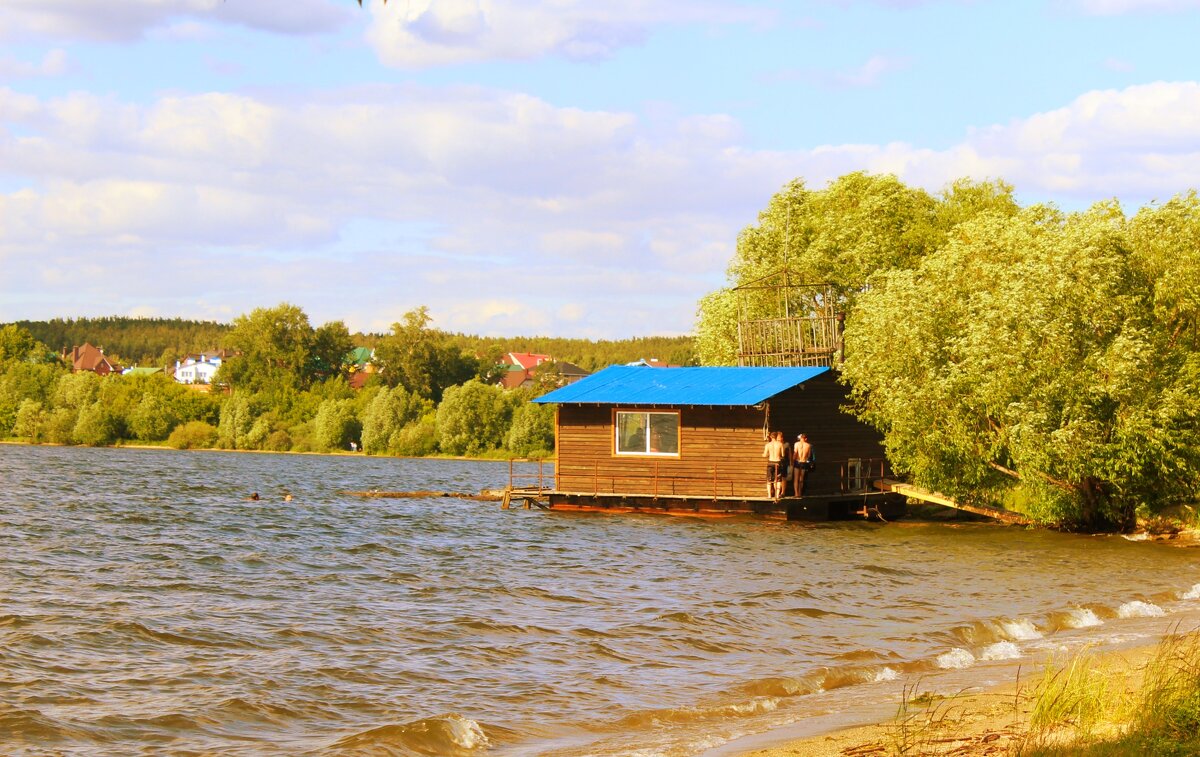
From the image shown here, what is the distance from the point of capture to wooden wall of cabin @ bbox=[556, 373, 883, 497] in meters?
34.7

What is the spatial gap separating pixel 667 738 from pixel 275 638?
24.5ft

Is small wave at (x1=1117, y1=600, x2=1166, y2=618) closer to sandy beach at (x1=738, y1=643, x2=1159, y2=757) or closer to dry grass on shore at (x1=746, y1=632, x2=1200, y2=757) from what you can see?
sandy beach at (x1=738, y1=643, x2=1159, y2=757)

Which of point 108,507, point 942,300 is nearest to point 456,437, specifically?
point 108,507

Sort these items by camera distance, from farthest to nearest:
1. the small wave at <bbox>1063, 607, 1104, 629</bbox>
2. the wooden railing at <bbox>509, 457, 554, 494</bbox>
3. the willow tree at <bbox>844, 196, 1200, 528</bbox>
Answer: the wooden railing at <bbox>509, 457, 554, 494</bbox> → the willow tree at <bbox>844, 196, 1200, 528</bbox> → the small wave at <bbox>1063, 607, 1104, 629</bbox>

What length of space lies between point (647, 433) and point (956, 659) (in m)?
20.6

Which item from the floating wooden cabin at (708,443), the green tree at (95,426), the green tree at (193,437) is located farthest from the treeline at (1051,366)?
the green tree at (95,426)

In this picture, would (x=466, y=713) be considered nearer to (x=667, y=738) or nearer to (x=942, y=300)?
(x=667, y=738)

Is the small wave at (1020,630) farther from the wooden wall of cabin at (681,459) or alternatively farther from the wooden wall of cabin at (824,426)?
the wooden wall of cabin at (824,426)

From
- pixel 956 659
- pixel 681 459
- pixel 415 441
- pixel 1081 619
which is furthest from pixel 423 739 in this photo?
pixel 415 441

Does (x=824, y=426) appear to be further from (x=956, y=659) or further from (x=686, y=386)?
(x=956, y=659)

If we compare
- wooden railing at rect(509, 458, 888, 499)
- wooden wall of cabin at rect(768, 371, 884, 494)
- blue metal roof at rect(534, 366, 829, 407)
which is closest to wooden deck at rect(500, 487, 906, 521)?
wooden railing at rect(509, 458, 888, 499)

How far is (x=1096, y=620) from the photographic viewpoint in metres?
18.6

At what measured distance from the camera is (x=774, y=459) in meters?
33.8

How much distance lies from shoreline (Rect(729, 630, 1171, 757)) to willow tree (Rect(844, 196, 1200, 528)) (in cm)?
1545
